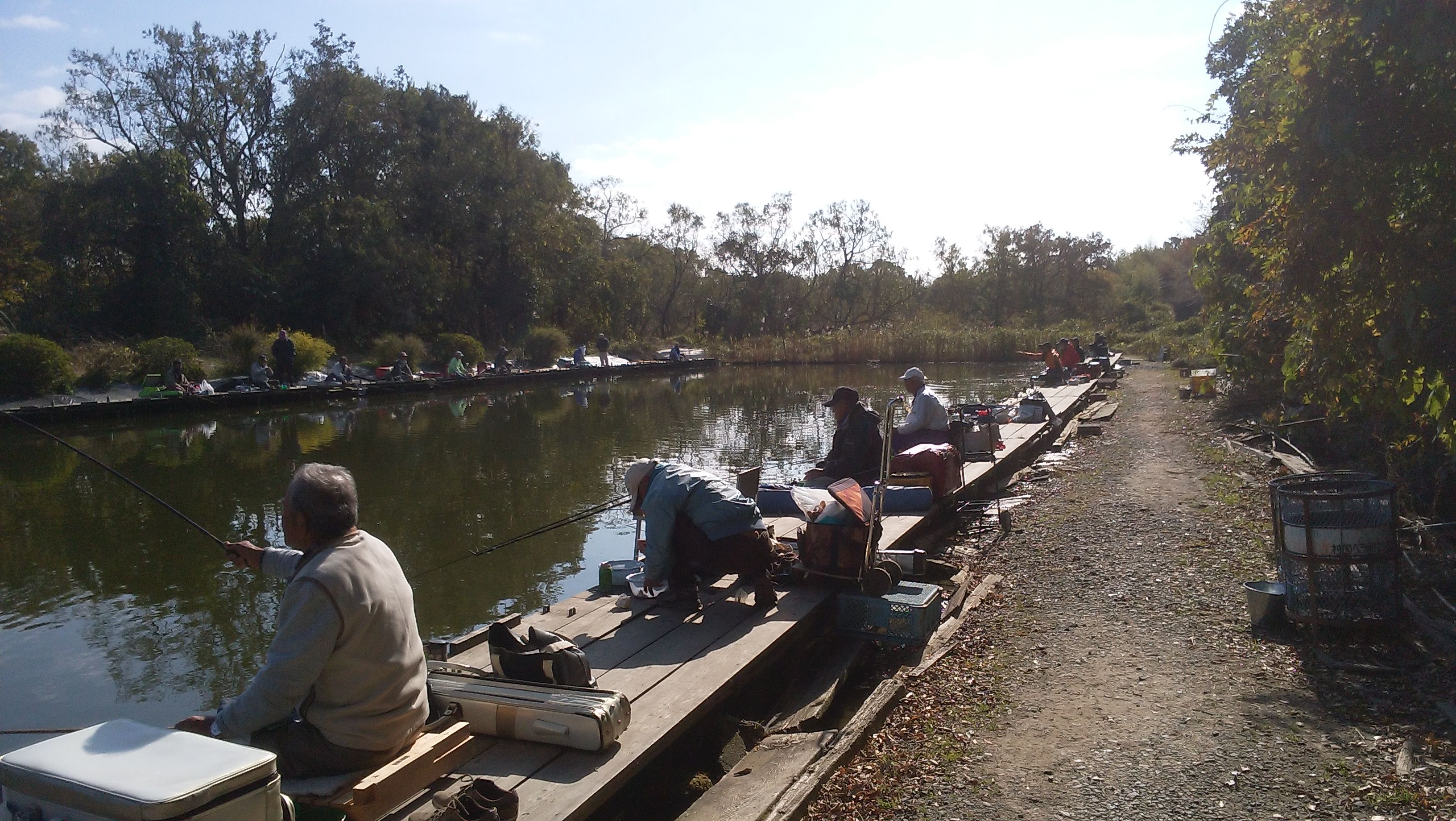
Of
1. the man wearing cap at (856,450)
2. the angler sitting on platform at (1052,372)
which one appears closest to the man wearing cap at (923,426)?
the man wearing cap at (856,450)

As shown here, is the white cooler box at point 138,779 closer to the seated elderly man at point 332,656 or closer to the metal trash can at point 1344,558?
the seated elderly man at point 332,656

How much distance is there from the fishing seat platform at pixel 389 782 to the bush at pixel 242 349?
79.4 ft

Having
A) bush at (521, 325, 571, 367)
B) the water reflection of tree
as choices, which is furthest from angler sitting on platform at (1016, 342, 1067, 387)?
bush at (521, 325, 571, 367)

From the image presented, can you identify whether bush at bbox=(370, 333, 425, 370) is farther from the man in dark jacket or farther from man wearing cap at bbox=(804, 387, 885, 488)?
man wearing cap at bbox=(804, 387, 885, 488)

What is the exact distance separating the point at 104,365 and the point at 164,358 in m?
1.19

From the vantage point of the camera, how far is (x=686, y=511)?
198 inches

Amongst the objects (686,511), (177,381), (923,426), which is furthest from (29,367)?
(686,511)

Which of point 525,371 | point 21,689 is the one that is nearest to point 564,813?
point 21,689

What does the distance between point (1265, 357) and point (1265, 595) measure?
8.44 meters

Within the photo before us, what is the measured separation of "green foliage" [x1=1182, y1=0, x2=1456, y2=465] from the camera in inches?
180

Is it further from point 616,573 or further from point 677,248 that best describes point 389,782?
point 677,248

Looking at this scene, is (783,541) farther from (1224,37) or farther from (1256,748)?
(1224,37)

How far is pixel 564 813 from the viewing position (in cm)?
301

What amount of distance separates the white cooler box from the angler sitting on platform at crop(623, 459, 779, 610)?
277 centimetres
